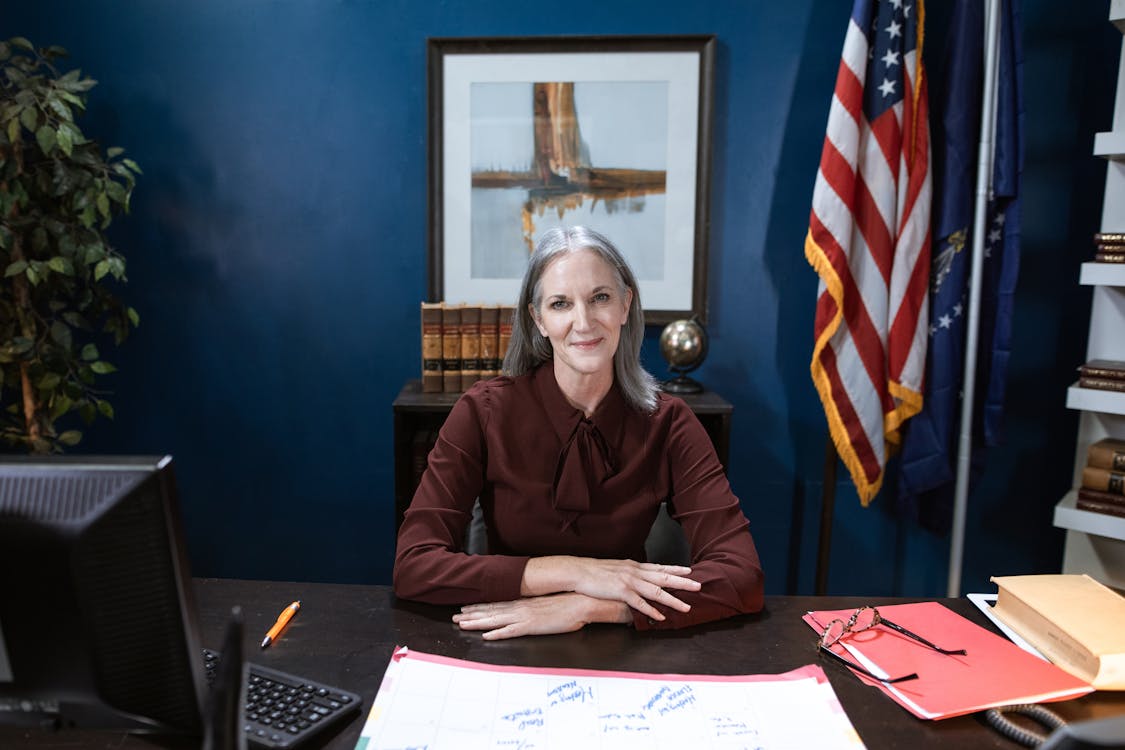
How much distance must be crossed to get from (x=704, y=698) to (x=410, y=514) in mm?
710

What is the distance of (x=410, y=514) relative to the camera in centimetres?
151

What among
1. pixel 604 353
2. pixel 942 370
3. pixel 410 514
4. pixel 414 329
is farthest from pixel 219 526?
pixel 942 370

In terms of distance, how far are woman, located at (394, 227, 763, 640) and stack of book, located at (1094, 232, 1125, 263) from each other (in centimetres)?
152

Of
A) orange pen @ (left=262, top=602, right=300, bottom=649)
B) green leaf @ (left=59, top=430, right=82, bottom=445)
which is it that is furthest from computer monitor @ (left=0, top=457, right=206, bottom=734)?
green leaf @ (left=59, top=430, right=82, bottom=445)

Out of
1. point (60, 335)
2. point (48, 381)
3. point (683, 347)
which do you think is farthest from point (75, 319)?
point (683, 347)

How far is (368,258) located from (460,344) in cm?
55

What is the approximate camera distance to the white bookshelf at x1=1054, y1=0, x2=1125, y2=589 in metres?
2.28

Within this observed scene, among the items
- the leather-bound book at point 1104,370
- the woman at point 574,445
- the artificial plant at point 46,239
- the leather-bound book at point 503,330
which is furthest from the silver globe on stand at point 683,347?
the artificial plant at point 46,239

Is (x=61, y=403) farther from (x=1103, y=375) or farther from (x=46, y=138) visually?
(x=1103, y=375)

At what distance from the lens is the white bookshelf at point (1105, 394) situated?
2281mm

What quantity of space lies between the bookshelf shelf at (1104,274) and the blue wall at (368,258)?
0.43m

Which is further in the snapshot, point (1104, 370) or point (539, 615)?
point (1104, 370)

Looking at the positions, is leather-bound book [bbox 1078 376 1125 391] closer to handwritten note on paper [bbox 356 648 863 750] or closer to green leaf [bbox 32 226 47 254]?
handwritten note on paper [bbox 356 648 863 750]

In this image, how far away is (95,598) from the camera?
2.23 ft
